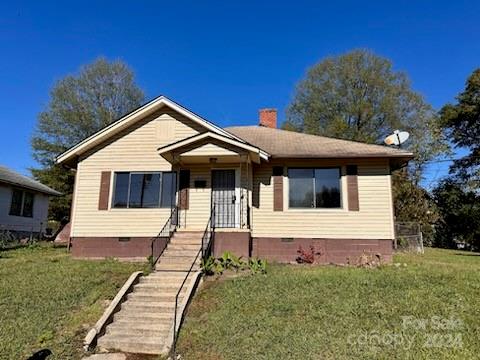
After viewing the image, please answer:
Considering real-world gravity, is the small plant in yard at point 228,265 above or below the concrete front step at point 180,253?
below

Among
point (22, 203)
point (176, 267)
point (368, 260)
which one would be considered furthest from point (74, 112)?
point (368, 260)

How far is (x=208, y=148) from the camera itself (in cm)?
1135

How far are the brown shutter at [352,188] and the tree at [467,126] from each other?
22.7m

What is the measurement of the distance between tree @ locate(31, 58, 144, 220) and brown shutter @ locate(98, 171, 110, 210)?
2049cm

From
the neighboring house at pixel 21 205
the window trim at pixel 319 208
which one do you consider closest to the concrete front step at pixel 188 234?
the window trim at pixel 319 208

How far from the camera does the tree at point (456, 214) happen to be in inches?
1053

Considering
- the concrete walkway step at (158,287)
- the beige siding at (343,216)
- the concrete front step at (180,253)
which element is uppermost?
the beige siding at (343,216)

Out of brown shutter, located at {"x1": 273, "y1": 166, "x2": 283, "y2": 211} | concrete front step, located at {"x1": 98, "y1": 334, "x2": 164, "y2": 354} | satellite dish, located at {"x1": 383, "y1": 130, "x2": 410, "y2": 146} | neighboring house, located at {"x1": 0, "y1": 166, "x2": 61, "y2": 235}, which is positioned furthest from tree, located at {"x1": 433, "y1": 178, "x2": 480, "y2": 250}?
neighboring house, located at {"x1": 0, "y1": 166, "x2": 61, "y2": 235}

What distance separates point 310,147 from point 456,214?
21.4m

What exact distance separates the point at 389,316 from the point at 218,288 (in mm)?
3831

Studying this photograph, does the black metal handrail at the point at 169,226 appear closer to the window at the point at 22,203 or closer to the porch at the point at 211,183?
the porch at the point at 211,183

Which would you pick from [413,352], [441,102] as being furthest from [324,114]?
[413,352]

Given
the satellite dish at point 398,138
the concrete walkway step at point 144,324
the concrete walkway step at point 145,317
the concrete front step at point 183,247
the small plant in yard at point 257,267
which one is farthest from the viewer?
the satellite dish at point 398,138

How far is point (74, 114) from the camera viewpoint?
30688 millimetres
